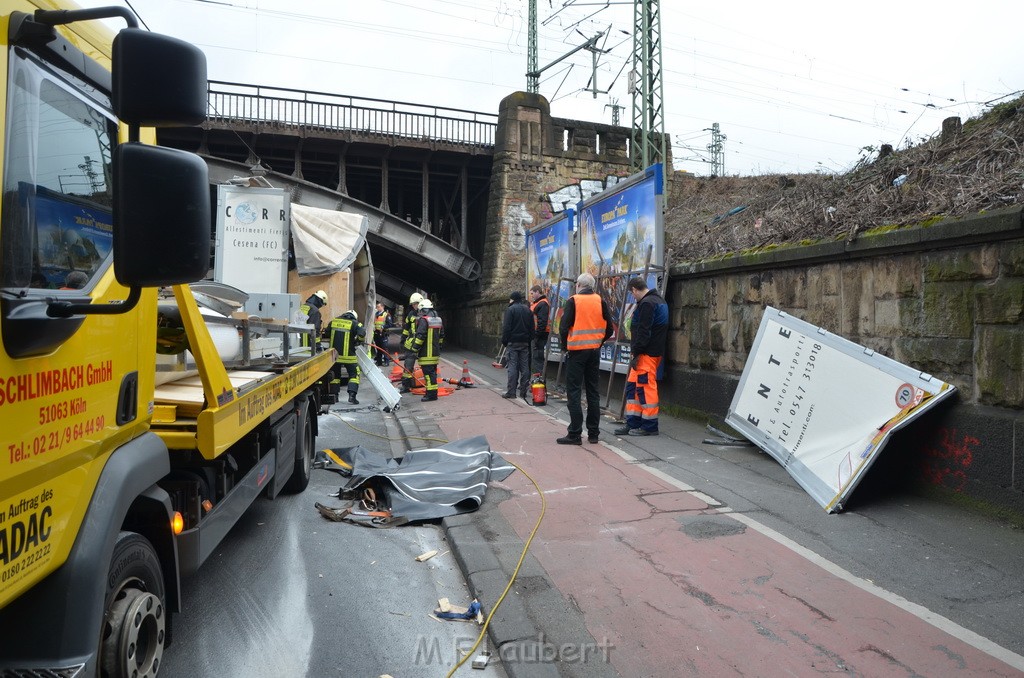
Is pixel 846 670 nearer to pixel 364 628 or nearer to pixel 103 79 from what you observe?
pixel 364 628

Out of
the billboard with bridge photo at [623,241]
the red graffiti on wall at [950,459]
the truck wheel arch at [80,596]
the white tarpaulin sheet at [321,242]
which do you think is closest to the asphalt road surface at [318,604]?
the truck wheel arch at [80,596]

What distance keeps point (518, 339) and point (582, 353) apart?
153 inches

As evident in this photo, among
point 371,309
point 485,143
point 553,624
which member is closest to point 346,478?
point 553,624

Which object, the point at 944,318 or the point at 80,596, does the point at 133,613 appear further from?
the point at 944,318

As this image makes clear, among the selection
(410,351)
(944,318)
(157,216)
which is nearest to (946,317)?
(944,318)

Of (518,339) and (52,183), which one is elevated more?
(52,183)

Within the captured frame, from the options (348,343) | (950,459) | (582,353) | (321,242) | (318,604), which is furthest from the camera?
(321,242)

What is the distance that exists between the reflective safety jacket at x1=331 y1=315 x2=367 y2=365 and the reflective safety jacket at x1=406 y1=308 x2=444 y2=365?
3.38ft

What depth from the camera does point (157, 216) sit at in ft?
5.91

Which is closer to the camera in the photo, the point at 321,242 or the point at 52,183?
the point at 52,183

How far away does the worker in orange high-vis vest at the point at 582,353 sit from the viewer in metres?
7.44

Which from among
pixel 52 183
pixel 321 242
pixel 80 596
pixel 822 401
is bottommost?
pixel 80 596

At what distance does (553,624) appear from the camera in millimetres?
3383

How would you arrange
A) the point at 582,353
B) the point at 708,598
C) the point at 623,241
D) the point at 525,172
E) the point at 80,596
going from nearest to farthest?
1. the point at 80,596
2. the point at 708,598
3. the point at 582,353
4. the point at 623,241
5. the point at 525,172
